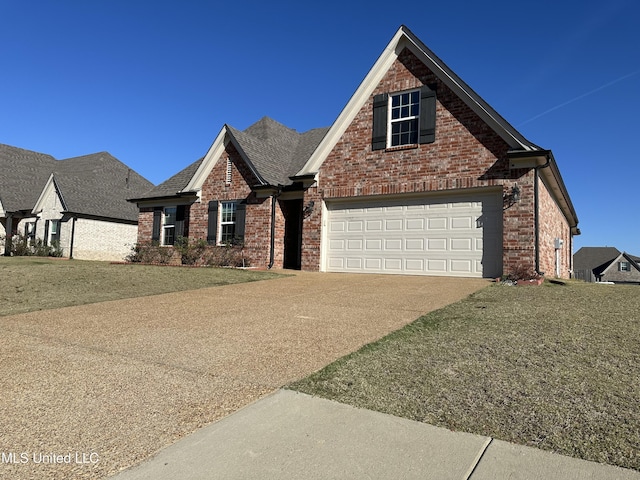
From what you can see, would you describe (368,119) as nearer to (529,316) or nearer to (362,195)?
(362,195)

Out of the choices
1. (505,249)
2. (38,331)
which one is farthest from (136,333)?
(505,249)

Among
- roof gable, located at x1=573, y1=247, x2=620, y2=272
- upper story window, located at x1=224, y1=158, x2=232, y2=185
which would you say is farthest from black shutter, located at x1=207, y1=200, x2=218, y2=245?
roof gable, located at x1=573, y1=247, x2=620, y2=272

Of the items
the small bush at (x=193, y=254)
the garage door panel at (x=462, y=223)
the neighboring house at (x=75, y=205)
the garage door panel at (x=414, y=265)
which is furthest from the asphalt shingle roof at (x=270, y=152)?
the garage door panel at (x=462, y=223)

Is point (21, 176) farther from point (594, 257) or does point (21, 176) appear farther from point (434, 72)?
point (594, 257)

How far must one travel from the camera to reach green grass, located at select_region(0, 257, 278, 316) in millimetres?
8031

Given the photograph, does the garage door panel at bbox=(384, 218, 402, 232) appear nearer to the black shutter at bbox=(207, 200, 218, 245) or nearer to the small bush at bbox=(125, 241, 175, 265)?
the black shutter at bbox=(207, 200, 218, 245)

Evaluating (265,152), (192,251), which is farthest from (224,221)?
(265,152)

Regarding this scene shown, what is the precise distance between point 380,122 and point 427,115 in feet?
5.10

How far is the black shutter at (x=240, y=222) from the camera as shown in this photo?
16.6m

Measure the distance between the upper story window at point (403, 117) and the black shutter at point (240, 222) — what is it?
5.88 meters

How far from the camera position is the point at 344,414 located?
2.99 m

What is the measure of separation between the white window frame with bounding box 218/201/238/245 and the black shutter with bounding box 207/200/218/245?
21cm

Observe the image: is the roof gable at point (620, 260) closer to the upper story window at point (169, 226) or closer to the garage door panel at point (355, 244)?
the garage door panel at point (355, 244)

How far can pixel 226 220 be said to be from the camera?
17.3m
